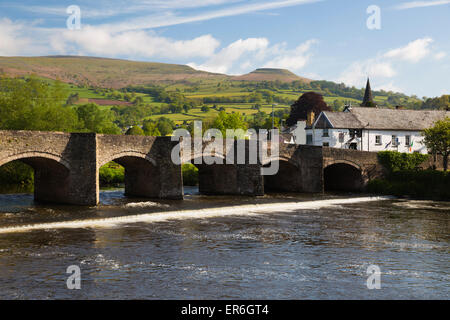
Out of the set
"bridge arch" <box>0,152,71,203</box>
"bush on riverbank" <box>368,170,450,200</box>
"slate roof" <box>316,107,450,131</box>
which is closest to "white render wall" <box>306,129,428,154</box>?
"slate roof" <box>316,107,450,131</box>

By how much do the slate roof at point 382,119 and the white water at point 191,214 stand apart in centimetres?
2198

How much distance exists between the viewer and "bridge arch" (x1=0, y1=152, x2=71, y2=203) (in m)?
28.9

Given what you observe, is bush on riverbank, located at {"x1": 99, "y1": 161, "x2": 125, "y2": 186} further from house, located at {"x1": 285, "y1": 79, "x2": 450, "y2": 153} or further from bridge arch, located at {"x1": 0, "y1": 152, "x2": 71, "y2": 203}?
house, located at {"x1": 285, "y1": 79, "x2": 450, "y2": 153}

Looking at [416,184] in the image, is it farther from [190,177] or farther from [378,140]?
[190,177]

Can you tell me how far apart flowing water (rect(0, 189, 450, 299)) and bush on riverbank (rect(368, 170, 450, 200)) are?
9765 mm

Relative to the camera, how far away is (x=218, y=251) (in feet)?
63.6

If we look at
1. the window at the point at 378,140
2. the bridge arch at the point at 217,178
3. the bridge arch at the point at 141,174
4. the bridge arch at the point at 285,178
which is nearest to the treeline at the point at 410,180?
the bridge arch at the point at 285,178

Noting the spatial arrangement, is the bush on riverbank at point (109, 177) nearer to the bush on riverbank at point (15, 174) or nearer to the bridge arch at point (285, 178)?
the bush on riverbank at point (15, 174)

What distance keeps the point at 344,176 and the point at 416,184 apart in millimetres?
→ 7509

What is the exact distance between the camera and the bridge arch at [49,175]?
28.9 m

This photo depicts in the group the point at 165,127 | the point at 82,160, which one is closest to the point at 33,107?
the point at 82,160
